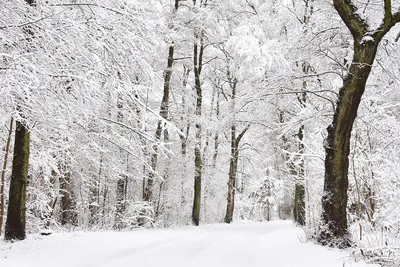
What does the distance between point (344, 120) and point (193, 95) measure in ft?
35.3

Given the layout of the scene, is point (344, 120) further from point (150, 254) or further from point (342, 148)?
point (150, 254)

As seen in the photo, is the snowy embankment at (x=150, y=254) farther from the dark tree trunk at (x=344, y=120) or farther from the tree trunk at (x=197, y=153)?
the tree trunk at (x=197, y=153)

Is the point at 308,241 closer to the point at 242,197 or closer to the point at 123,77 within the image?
the point at 123,77

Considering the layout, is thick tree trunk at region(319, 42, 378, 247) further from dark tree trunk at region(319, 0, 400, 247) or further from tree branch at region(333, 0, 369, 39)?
tree branch at region(333, 0, 369, 39)

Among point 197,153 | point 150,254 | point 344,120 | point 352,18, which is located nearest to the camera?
point 150,254

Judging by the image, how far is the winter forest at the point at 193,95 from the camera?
18.3ft

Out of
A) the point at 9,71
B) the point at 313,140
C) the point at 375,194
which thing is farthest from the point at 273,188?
the point at 9,71

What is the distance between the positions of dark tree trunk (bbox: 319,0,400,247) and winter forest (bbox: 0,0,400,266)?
0.02 meters

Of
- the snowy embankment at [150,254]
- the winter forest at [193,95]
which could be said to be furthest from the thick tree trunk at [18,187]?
the snowy embankment at [150,254]

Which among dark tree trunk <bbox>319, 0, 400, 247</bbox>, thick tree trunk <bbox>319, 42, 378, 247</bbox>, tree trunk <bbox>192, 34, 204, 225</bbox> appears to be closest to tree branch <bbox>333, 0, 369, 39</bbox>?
dark tree trunk <bbox>319, 0, 400, 247</bbox>

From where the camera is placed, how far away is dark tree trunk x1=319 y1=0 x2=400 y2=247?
23.9ft

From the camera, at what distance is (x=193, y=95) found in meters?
17.7

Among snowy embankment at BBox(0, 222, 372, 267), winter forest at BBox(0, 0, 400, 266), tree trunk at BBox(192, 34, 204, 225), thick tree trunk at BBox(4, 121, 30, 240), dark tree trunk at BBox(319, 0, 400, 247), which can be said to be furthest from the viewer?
tree trunk at BBox(192, 34, 204, 225)

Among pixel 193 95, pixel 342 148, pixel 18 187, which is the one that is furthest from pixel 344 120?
pixel 193 95
